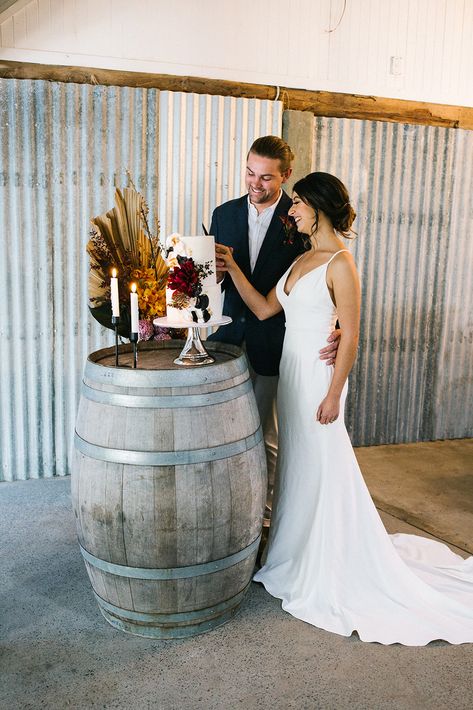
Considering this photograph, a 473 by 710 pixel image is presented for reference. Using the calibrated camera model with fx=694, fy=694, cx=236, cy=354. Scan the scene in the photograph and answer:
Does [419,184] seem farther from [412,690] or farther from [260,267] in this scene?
[412,690]

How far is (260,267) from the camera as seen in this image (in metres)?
3.54

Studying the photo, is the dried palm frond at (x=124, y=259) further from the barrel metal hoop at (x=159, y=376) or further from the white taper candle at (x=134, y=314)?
the barrel metal hoop at (x=159, y=376)

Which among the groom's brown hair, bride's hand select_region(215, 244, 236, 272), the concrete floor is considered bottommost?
the concrete floor

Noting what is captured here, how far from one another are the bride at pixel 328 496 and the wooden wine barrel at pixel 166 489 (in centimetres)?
40

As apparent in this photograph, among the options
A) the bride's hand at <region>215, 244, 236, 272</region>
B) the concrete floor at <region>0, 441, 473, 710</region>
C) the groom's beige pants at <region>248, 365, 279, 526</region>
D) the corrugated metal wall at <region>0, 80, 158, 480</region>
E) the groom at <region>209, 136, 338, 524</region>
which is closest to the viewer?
the concrete floor at <region>0, 441, 473, 710</region>

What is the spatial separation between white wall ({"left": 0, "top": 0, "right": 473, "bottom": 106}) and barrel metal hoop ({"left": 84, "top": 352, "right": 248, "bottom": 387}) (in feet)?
8.29

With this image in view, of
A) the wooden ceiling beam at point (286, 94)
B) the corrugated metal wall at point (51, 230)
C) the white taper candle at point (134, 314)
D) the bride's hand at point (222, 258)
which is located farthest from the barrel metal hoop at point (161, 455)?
the wooden ceiling beam at point (286, 94)

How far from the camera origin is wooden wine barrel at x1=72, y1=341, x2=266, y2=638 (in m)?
2.49

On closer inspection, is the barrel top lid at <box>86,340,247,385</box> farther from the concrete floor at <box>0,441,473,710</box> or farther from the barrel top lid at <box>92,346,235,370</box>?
the concrete floor at <box>0,441,473,710</box>

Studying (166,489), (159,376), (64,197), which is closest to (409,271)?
(64,197)

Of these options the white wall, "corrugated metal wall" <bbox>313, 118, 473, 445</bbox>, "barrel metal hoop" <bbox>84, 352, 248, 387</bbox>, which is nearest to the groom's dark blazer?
"barrel metal hoop" <bbox>84, 352, 248, 387</bbox>

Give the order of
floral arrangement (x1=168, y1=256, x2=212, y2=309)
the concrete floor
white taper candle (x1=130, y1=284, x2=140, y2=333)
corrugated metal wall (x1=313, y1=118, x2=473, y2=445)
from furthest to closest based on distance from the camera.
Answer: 1. corrugated metal wall (x1=313, y1=118, x2=473, y2=445)
2. floral arrangement (x1=168, y1=256, x2=212, y2=309)
3. white taper candle (x1=130, y1=284, x2=140, y2=333)
4. the concrete floor

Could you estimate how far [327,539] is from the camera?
2.99 metres

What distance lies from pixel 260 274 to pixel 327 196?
2.23ft
